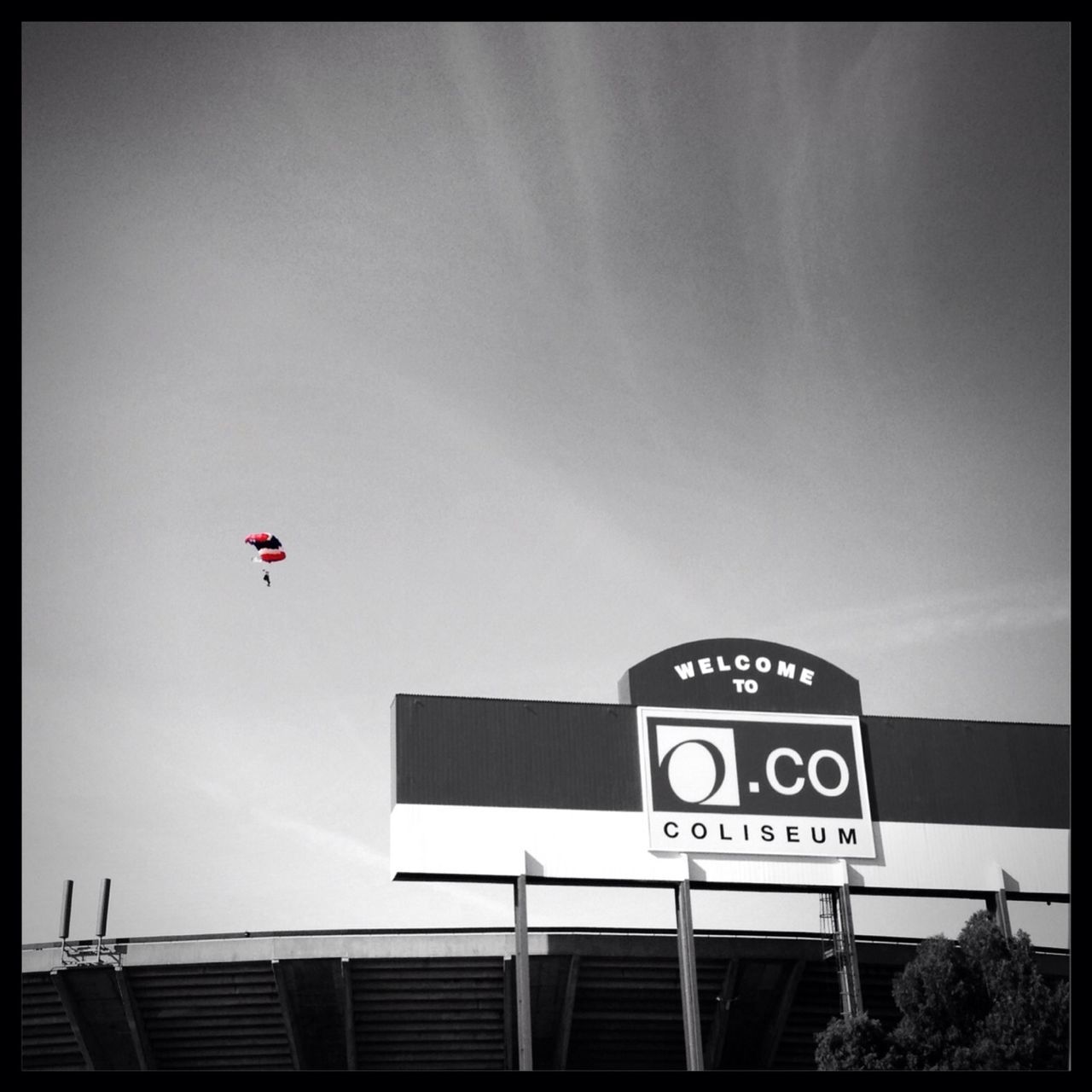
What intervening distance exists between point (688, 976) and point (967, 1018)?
769 centimetres

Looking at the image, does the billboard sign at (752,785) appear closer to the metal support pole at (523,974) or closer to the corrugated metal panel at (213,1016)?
the metal support pole at (523,974)

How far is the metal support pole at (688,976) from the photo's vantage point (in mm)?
33938

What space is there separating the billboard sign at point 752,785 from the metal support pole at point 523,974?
4.06m

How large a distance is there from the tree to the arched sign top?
32.0 feet

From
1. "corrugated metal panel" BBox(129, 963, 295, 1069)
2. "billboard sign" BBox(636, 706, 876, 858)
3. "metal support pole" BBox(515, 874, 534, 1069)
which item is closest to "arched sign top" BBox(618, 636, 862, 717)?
"billboard sign" BBox(636, 706, 876, 858)

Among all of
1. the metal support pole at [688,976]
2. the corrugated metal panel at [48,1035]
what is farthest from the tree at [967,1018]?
the corrugated metal panel at [48,1035]

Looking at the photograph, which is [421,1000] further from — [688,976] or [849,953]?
[849,953]

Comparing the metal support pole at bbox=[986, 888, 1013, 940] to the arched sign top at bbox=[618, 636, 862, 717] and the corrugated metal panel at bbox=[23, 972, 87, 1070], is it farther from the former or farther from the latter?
the corrugated metal panel at bbox=[23, 972, 87, 1070]

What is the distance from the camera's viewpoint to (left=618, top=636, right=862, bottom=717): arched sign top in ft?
127
